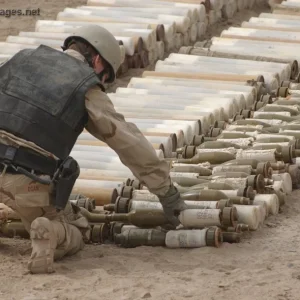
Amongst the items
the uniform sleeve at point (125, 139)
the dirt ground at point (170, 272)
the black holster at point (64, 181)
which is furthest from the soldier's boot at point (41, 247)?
the uniform sleeve at point (125, 139)

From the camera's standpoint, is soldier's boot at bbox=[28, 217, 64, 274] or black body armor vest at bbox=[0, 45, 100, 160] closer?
soldier's boot at bbox=[28, 217, 64, 274]

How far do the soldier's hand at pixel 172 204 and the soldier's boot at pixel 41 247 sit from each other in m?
0.84

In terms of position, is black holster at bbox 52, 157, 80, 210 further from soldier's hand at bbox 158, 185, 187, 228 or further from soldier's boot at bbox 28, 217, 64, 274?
soldier's hand at bbox 158, 185, 187, 228

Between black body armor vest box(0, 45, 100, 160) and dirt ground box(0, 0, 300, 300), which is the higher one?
black body armor vest box(0, 45, 100, 160)

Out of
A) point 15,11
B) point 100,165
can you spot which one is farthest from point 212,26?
point 100,165

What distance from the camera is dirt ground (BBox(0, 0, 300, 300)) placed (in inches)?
253

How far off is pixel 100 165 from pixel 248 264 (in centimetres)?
230

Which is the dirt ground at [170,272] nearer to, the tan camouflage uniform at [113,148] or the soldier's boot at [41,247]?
the soldier's boot at [41,247]

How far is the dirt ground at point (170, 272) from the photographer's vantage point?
6418mm

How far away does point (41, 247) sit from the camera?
22.3 feet

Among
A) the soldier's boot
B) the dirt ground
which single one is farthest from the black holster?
the dirt ground

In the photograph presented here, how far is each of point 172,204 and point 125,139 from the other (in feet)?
1.99

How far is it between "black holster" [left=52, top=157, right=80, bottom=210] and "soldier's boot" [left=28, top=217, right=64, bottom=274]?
209mm

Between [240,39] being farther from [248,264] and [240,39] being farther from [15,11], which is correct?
[248,264]
